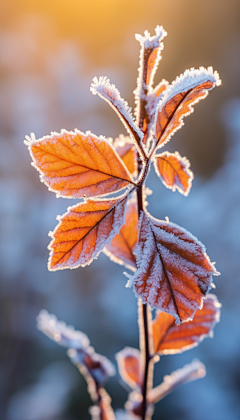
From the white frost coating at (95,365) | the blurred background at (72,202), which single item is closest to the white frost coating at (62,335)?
the white frost coating at (95,365)

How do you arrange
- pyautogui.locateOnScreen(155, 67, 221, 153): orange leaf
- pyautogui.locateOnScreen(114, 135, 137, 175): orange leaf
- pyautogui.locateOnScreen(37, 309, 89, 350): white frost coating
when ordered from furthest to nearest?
pyautogui.locateOnScreen(37, 309, 89, 350): white frost coating < pyautogui.locateOnScreen(114, 135, 137, 175): orange leaf < pyautogui.locateOnScreen(155, 67, 221, 153): orange leaf

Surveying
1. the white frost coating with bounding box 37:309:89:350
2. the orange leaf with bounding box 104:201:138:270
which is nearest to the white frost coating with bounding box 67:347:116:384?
the white frost coating with bounding box 37:309:89:350

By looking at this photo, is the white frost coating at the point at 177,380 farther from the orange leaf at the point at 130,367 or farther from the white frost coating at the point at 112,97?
the white frost coating at the point at 112,97

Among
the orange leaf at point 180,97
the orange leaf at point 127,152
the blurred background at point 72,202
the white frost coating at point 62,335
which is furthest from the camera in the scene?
the blurred background at point 72,202

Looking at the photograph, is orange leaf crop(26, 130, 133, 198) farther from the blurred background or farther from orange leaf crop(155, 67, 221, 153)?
the blurred background

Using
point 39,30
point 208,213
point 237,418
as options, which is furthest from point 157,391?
point 39,30

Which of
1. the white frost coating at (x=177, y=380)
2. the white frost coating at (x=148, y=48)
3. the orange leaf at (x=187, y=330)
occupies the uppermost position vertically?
the white frost coating at (x=148, y=48)

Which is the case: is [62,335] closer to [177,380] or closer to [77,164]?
[177,380]
